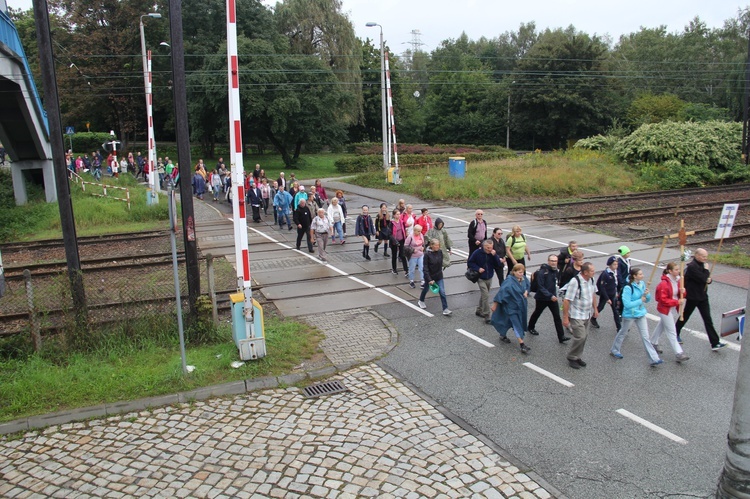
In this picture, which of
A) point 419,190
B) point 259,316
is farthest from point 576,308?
point 419,190

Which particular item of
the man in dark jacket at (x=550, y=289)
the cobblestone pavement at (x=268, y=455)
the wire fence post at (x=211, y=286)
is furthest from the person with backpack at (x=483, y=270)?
the wire fence post at (x=211, y=286)

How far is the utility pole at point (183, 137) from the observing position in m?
8.77

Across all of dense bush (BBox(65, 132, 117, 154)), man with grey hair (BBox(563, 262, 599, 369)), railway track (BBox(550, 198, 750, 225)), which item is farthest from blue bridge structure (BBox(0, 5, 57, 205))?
dense bush (BBox(65, 132, 117, 154))

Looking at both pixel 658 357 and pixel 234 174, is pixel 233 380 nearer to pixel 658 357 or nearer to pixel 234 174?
pixel 234 174

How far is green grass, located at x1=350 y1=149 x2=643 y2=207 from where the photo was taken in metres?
28.4

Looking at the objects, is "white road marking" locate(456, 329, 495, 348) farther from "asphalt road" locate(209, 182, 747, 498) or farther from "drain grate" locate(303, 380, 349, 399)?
"drain grate" locate(303, 380, 349, 399)

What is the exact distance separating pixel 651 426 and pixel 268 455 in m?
4.43

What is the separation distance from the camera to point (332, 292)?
42.4ft

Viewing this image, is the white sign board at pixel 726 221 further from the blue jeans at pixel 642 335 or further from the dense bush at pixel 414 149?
the dense bush at pixel 414 149

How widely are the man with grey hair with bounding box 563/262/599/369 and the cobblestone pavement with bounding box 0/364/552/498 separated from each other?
2.65 metres

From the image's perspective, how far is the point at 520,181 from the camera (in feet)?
98.8

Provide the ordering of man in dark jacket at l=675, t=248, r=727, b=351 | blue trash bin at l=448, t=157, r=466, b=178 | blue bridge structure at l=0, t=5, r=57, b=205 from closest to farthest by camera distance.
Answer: man in dark jacket at l=675, t=248, r=727, b=351
blue bridge structure at l=0, t=5, r=57, b=205
blue trash bin at l=448, t=157, r=466, b=178

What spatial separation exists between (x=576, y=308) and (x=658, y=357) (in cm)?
141

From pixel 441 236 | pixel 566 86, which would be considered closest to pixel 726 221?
pixel 441 236
